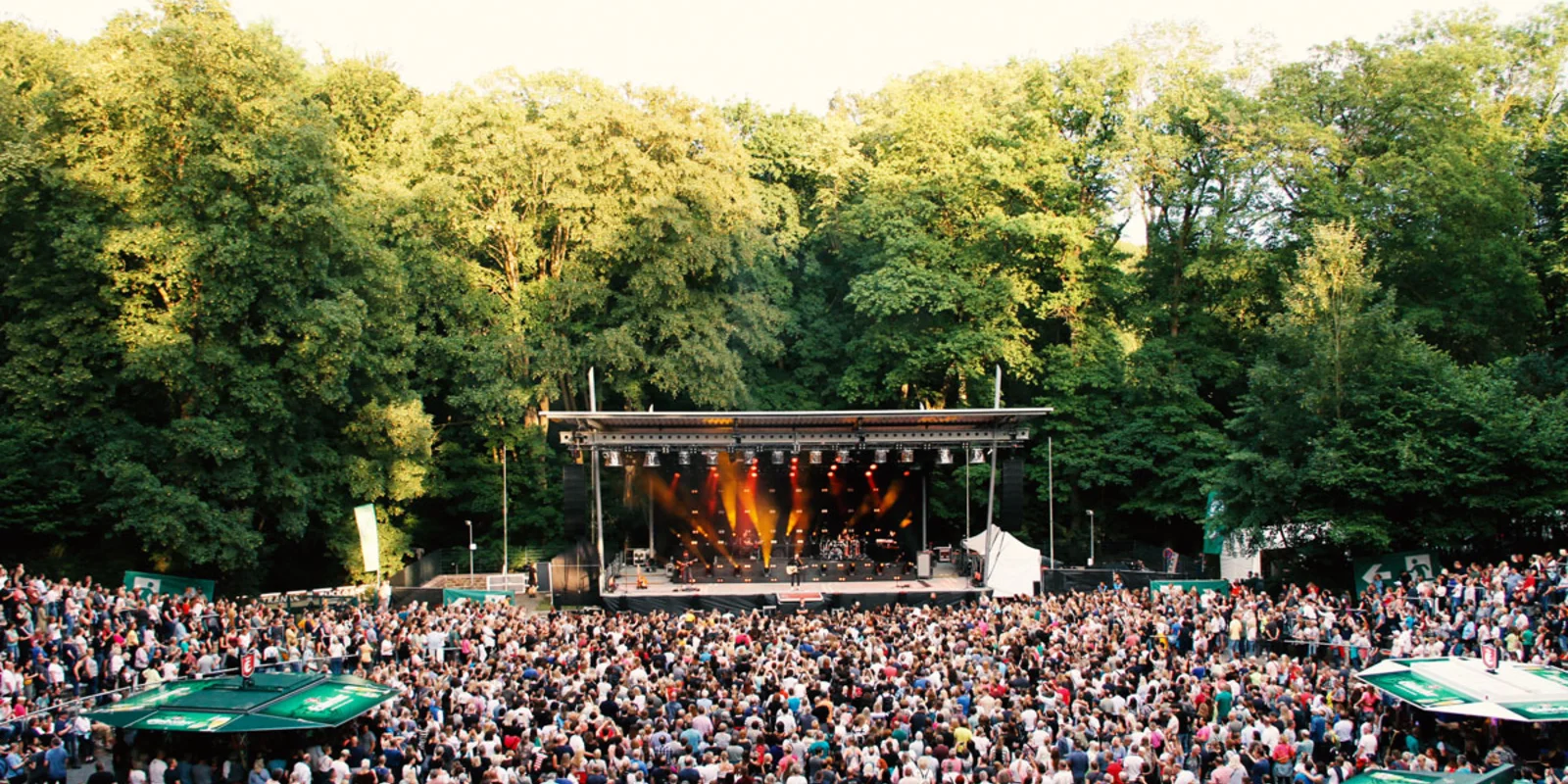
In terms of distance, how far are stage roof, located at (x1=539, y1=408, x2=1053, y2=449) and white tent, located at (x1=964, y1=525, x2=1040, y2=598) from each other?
2.36 m

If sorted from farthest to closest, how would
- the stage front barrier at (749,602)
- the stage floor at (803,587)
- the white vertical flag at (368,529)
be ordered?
1. the stage floor at (803,587)
2. the white vertical flag at (368,529)
3. the stage front barrier at (749,602)

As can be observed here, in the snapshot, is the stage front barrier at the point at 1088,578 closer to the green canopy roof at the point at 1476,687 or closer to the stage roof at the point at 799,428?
the stage roof at the point at 799,428

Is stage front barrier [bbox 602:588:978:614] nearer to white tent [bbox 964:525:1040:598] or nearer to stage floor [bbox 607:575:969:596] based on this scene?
stage floor [bbox 607:575:969:596]

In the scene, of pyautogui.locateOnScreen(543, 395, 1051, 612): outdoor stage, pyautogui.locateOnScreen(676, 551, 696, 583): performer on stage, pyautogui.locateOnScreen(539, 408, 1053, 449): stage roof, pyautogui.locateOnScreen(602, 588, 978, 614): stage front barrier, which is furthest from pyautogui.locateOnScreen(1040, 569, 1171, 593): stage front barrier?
pyautogui.locateOnScreen(676, 551, 696, 583): performer on stage

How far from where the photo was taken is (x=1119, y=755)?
39.7 ft

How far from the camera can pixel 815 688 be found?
1480 centimetres

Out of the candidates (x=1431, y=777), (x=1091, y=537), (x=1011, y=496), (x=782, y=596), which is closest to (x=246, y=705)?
(x=1431, y=777)

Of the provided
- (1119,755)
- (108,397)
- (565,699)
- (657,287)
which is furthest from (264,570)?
(1119,755)

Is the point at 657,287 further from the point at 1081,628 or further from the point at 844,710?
the point at 844,710

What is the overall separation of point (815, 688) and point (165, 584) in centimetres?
1435

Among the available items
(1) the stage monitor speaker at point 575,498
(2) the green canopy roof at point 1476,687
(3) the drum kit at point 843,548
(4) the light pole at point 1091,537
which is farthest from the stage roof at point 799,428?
(2) the green canopy roof at point 1476,687

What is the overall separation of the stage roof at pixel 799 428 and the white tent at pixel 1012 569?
92.8 inches

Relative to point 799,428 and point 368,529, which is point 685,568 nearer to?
point 799,428

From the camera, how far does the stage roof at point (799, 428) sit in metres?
27.4
